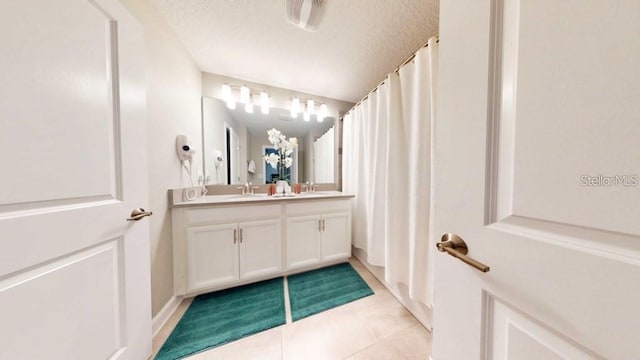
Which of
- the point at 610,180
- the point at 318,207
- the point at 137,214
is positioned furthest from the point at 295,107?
the point at 610,180

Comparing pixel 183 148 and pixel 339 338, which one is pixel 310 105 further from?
pixel 339 338

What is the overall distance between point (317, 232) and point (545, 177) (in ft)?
5.55

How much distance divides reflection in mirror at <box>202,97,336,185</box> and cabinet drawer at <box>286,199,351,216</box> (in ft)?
1.78

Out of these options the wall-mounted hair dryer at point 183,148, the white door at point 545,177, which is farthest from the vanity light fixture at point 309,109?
the white door at point 545,177

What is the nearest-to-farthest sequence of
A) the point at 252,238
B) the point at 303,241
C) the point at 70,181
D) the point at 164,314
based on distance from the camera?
the point at 70,181
the point at 164,314
the point at 252,238
the point at 303,241

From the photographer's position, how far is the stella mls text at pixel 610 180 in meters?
0.27

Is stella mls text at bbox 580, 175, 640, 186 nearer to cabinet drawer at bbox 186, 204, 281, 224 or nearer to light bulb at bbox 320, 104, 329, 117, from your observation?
cabinet drawer at bbox 186, 204, 281, 224

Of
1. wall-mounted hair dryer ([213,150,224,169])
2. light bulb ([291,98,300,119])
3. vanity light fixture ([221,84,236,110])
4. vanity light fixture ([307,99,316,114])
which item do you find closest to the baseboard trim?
wall-mounted hair dryer ([213,150,224,169])

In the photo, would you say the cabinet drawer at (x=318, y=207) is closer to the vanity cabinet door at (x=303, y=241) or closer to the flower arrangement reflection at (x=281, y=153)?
the vanity cabinet door at (x=303, y=241)

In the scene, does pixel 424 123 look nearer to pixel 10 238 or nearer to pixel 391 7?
pixel 391 7

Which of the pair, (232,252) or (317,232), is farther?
(317,232)

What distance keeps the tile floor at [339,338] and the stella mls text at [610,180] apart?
1.24 metres

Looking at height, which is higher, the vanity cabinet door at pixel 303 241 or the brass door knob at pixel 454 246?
the brass door knob at pixel 454 246

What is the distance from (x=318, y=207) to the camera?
1.91 metres
